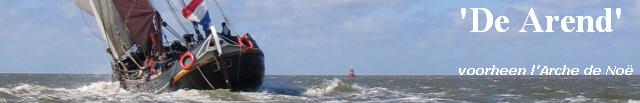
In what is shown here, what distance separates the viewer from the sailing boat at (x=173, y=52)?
2748 centimetres

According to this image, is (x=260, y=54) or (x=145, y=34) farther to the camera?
(x=145, y=34)

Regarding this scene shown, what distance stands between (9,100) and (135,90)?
7.23 metres

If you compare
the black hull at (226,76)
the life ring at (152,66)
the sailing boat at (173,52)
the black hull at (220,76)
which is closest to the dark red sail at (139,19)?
the sailing boat at (173,52)

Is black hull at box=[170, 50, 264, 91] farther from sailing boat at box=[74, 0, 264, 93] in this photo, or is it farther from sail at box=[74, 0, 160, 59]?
sail at box=[74, 0, 160, 59]

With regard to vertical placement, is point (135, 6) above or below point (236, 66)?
above

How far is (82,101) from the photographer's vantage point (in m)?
25.3

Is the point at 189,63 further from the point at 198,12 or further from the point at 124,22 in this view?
the point at 124,22

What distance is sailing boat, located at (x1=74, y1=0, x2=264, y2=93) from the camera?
27.5 meters

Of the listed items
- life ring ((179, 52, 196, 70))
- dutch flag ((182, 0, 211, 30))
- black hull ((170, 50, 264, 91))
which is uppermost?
dutch flag ((182, 0, 211, 30))

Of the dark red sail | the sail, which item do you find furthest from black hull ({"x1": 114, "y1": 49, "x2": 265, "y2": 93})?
the sail

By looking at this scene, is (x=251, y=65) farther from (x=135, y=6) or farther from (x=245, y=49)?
(x=135, y=6)

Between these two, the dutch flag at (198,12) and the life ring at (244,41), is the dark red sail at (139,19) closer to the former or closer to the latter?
the dutch flag at (198,12)

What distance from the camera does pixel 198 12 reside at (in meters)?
29.7

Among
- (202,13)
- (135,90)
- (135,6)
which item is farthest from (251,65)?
(135,6)
